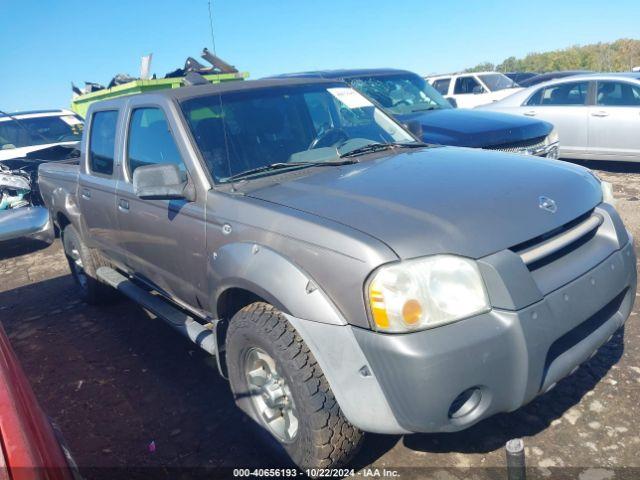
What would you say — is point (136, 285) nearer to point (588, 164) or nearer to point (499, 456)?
point (499, 456)

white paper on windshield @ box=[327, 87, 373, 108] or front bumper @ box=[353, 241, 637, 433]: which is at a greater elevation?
white paper on windshield @ box=[327, 87, 373, 108]

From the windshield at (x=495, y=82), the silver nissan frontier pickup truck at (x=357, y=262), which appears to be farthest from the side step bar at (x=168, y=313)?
the windshield at (x=495, y=82)

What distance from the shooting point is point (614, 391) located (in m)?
3.00

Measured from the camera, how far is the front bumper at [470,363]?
199cm

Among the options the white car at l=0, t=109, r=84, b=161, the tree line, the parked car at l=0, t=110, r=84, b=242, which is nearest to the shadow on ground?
the parked car at l=0, t=110, r=84, b=242

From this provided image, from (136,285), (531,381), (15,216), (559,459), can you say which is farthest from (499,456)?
(15,216)

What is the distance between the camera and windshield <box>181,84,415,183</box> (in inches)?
120

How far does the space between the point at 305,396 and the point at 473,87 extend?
1335cm

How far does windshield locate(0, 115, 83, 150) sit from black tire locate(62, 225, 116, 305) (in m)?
5.15

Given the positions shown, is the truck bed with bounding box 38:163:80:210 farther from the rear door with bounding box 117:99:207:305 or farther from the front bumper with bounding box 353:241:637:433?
the front bumper with bounding box 353:241:637:433

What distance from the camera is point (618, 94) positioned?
8.30m

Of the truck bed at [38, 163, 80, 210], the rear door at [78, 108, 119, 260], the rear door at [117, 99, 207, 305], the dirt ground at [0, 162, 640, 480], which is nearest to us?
the dirt ground at [0, 162, 640, 480]

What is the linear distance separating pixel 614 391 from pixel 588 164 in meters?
7.21

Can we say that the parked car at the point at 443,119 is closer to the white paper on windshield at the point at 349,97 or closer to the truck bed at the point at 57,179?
the white paper on windshield at the point at 349,97
